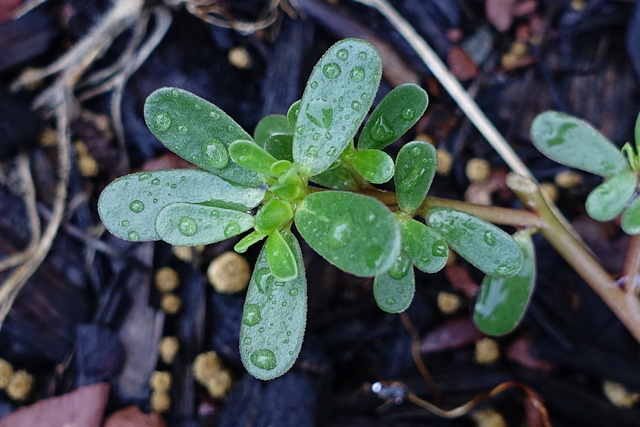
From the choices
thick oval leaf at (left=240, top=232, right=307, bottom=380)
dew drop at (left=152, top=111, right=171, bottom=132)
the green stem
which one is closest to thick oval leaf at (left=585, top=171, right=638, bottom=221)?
the green stem

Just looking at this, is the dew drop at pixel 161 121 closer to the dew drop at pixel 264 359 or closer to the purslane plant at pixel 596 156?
the dew drop at pixel 264 359

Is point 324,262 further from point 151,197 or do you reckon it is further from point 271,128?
point 151,197

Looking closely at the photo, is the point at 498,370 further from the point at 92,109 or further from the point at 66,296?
the point at 92,109

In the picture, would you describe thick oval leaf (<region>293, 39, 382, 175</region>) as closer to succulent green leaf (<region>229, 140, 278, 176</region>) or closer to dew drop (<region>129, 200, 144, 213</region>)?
succulent green leaf (<region>229, 140, 278, 176</region>)

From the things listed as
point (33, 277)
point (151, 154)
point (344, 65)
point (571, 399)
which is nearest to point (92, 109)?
point (151, 154)

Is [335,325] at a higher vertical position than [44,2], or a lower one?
lower
